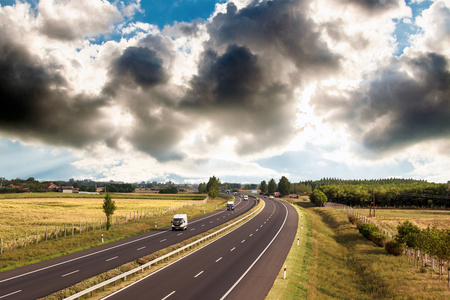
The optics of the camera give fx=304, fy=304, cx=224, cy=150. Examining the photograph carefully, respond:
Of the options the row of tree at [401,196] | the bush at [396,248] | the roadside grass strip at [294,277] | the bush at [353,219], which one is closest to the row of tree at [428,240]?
the bush at [396,248]

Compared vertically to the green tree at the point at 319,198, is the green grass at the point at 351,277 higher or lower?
lower

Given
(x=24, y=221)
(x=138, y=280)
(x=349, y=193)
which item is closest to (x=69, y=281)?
(x=138, y=280)

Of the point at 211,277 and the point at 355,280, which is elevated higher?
the point at 211,277

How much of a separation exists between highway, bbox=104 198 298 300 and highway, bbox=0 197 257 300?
5.22 metres

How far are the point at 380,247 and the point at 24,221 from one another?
63.5m

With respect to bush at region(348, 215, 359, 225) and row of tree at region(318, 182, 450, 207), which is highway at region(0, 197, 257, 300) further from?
row of tree at region(318, 182, 450, 207)

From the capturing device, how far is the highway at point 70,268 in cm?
2195

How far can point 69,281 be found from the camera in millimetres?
23688

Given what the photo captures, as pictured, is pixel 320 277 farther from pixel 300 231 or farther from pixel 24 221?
pixel 24 221

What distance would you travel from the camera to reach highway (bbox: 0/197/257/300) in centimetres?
2195

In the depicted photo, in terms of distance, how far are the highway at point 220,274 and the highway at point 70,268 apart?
5.22 m

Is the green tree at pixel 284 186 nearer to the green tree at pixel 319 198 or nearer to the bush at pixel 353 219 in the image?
the green tree at pixel 319 198

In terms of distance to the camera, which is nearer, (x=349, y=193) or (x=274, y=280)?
(x=274, y=280)

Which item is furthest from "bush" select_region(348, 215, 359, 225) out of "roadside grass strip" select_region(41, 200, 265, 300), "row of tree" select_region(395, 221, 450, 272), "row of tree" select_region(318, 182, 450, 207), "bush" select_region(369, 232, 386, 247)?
"row of tree" select_region(318, 182, 450, 207)
